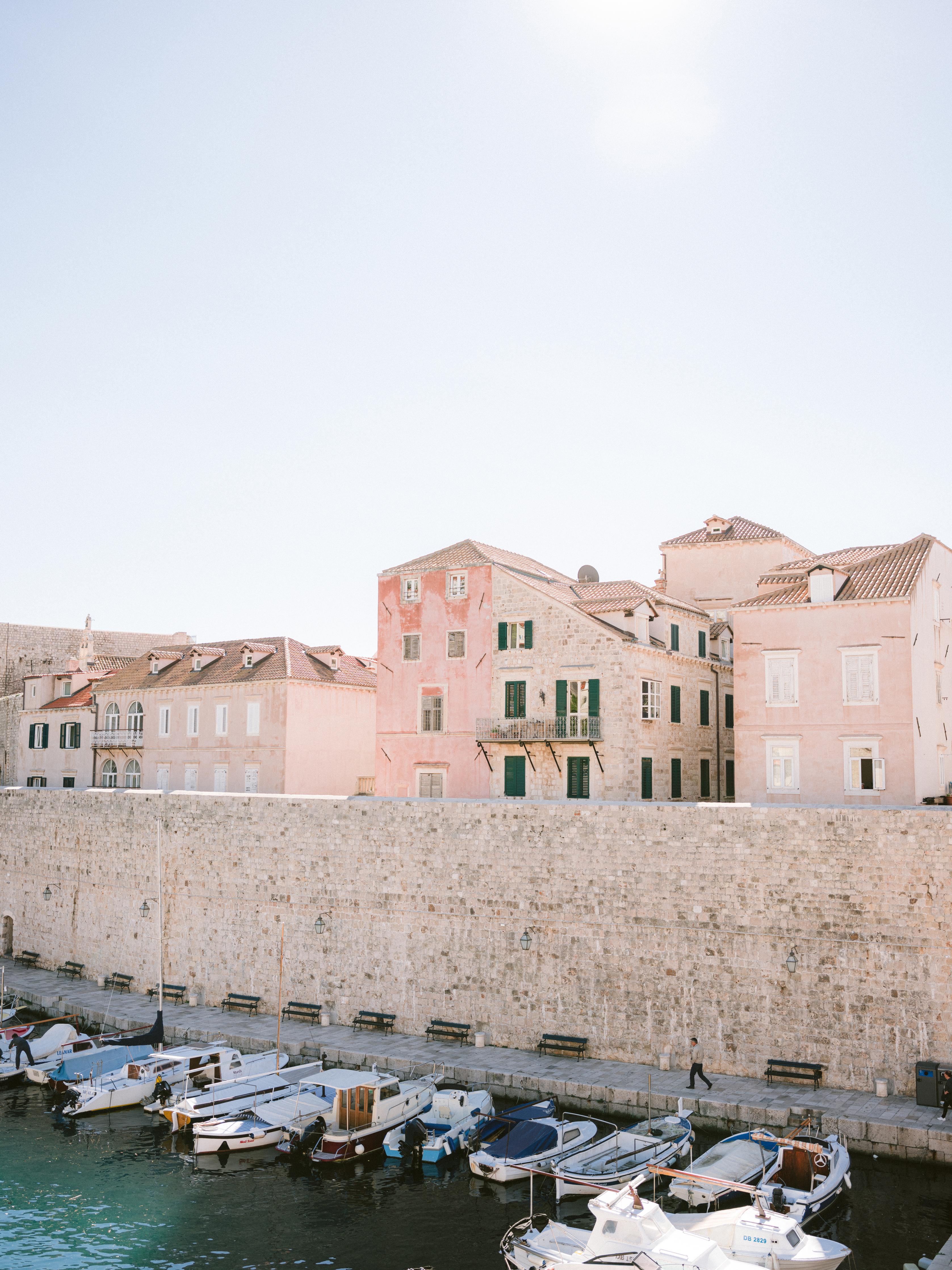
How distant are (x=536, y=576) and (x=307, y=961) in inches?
567

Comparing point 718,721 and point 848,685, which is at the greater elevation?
point 848,685

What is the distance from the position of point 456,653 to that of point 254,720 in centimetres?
966

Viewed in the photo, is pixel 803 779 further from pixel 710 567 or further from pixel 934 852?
pixel 710 567

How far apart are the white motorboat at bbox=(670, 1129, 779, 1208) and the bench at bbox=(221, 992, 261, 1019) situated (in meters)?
14.4

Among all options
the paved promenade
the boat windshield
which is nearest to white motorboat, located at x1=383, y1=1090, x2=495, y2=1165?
the boat windshield

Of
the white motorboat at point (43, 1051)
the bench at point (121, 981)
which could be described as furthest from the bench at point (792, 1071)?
the bench at point (121, 981)

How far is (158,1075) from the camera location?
77.2ft

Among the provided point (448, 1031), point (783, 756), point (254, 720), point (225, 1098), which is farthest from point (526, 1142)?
point (254, 720)

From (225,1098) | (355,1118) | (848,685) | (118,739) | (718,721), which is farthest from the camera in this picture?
(118,739)

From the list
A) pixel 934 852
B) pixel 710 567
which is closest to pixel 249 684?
pixel 710 567

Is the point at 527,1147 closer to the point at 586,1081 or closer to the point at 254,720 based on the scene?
the point at 586,1081

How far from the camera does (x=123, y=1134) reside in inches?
872

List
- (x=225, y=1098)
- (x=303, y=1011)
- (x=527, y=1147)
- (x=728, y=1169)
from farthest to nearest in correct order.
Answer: (x=303, y=1011) < (x=225, y=1098) < (x=527, y=1147) < (x=728, y=1169)

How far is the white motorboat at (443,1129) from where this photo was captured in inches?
779
